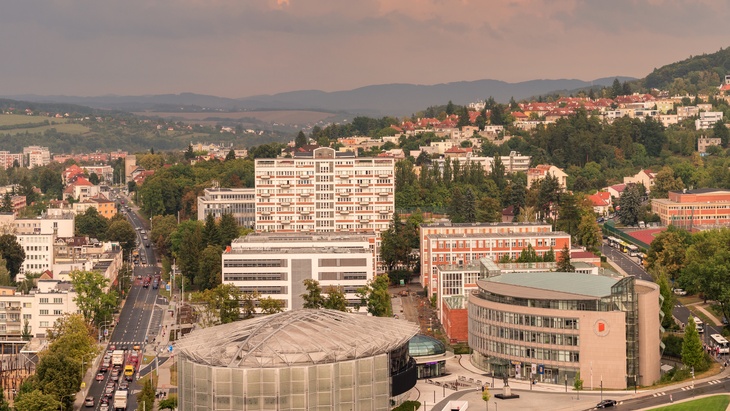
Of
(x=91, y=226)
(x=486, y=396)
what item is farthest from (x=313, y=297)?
(x=91, y=226)

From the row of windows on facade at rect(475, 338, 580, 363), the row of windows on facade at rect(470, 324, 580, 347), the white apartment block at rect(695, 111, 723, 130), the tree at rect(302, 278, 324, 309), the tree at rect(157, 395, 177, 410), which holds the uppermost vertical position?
the white apartment block at rect(695, 111, 723, 130)

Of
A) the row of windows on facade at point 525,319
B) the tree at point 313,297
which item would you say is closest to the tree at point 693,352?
the row of windows on facade at point 525,319

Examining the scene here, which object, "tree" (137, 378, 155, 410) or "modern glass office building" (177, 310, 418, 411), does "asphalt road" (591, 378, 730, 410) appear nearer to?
"modern glass office building" (177, 310, 418, 411)

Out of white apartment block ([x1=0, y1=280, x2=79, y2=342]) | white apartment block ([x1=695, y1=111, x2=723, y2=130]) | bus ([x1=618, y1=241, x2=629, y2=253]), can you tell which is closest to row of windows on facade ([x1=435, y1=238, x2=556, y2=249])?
bus ([x1=618, y1=241, x2=629, y2=253])

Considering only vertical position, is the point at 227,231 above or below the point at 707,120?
below

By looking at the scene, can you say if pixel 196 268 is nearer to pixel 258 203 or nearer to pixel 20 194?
pixel 258 203

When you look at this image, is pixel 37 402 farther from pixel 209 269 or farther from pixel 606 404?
pixel 209 269
